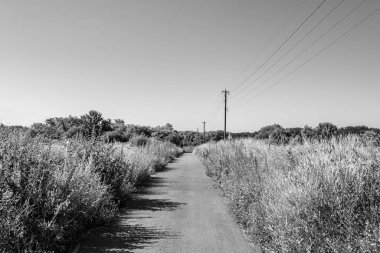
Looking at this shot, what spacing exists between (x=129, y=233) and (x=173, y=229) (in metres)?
1.06

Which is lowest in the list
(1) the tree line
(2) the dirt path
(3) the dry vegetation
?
(2) the dirt path

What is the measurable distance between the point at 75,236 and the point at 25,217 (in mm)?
1416

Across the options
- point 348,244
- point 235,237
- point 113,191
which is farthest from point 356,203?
point 113,191

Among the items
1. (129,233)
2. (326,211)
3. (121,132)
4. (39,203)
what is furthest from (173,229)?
(121,132)

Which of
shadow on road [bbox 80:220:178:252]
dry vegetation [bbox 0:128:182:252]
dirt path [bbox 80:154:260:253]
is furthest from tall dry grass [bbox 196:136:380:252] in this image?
dry vegetation [bbox 0:128:182:252]

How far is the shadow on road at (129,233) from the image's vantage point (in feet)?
19.8

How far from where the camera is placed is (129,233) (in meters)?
7.00

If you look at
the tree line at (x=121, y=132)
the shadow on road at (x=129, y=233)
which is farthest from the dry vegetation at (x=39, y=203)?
the tree line at (x=121, y=132)

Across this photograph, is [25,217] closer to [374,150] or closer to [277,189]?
[277,189]

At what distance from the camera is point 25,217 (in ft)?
16.6

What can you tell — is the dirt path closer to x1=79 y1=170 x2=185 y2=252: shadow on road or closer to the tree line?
x1=79 y1=170 x2=185 y2=252: shadow on road

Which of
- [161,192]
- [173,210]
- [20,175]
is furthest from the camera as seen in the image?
[161,192]

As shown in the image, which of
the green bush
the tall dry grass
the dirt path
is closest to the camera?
the tall dry grass

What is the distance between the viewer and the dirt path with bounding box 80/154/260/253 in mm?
6168
